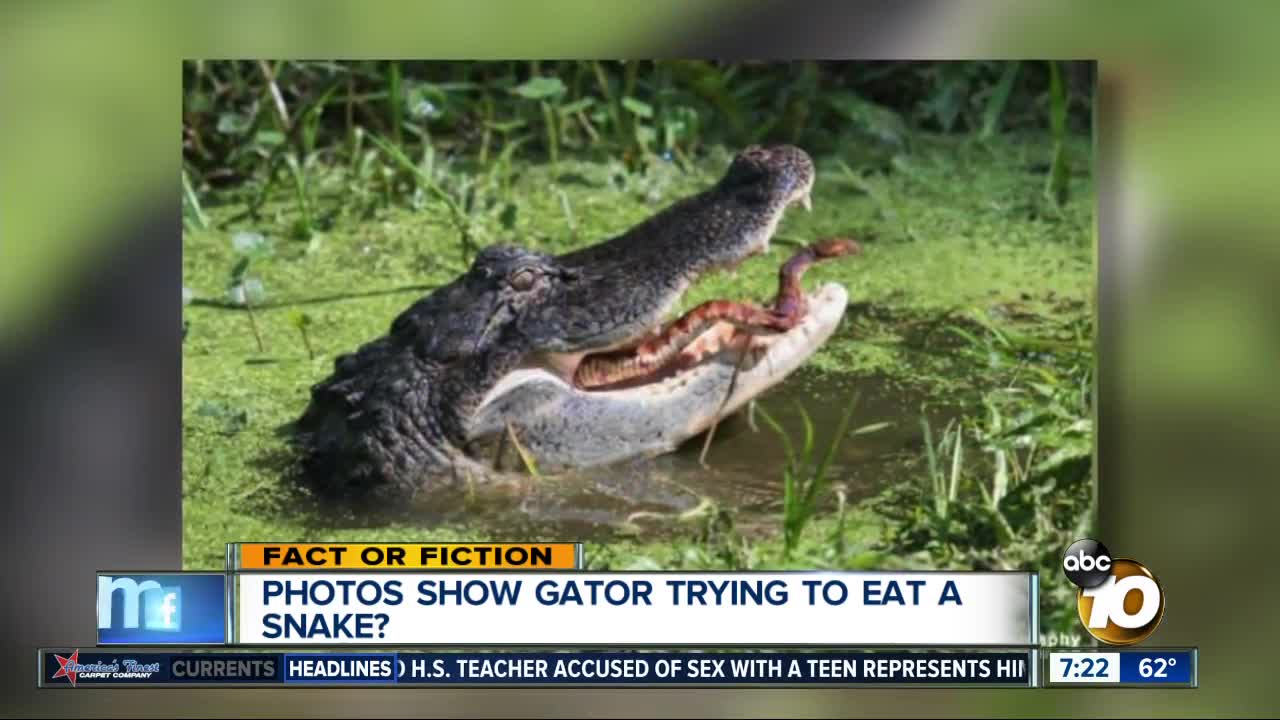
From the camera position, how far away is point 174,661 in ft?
14.3

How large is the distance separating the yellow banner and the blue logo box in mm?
89

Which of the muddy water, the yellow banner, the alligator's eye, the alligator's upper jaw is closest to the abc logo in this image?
the muddy water

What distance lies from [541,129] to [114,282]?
1.04 m

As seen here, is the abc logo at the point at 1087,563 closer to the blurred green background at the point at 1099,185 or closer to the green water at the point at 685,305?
the blurred green background at the point at 1099,185

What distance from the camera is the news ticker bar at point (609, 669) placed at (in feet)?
14.2

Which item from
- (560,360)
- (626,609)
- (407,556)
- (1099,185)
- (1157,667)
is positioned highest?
(1099,185)

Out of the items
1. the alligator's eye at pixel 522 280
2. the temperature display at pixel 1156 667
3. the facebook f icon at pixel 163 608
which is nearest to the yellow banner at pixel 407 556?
the facebook f icon at pixel 163 608

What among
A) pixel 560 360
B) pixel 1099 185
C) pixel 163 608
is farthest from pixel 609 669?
pixel 1099 185

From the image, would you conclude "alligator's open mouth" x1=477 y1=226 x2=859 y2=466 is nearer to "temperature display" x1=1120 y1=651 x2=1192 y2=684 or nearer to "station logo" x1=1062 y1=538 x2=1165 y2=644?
"station logo" x1=1062 y1=538 x2=1165 y2=644

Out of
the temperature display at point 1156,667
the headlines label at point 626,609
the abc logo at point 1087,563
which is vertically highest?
the abc logo at point 1087,563

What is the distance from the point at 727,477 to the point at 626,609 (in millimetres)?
376

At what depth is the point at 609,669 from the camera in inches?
170

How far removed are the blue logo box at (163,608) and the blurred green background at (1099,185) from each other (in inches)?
5.5

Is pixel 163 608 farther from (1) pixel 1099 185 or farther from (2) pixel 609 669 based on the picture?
(1) pixel 1099 185
